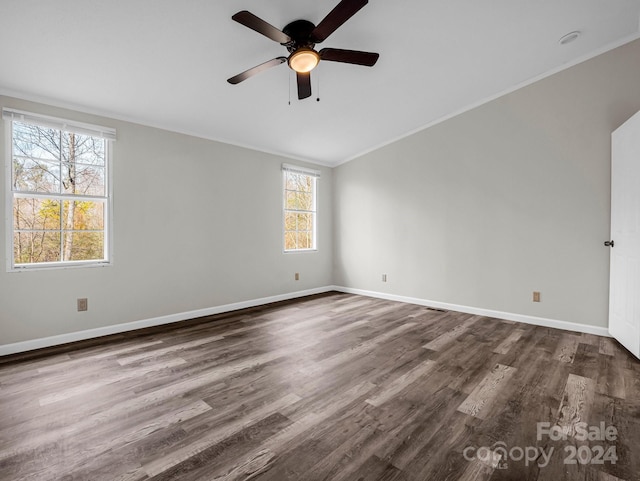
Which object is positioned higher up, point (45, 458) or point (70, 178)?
point (70, 178)

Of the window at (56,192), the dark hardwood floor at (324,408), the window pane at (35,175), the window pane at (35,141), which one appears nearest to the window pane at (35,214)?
the window at (56,192)

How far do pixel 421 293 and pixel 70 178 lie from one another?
15.1ft

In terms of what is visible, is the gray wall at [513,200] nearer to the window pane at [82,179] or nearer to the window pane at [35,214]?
the window pane at [82,179]

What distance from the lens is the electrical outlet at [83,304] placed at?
3.21 metres

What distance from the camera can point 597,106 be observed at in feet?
11.0

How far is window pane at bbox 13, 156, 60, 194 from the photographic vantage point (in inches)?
116

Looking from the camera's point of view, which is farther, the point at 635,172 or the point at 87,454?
the point at 635,172

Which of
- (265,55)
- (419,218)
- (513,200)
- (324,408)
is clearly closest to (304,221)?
(419,218)

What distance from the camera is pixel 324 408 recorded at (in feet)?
6.38

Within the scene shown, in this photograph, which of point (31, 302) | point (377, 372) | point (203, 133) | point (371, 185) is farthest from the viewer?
point (371, 185)

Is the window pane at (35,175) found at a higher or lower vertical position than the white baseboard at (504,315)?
higher

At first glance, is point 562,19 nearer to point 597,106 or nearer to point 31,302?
point 597,106

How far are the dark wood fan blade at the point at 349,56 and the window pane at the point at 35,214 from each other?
299 centimetres

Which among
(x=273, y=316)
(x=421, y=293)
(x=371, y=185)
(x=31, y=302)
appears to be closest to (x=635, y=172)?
(x=421, y=293)
